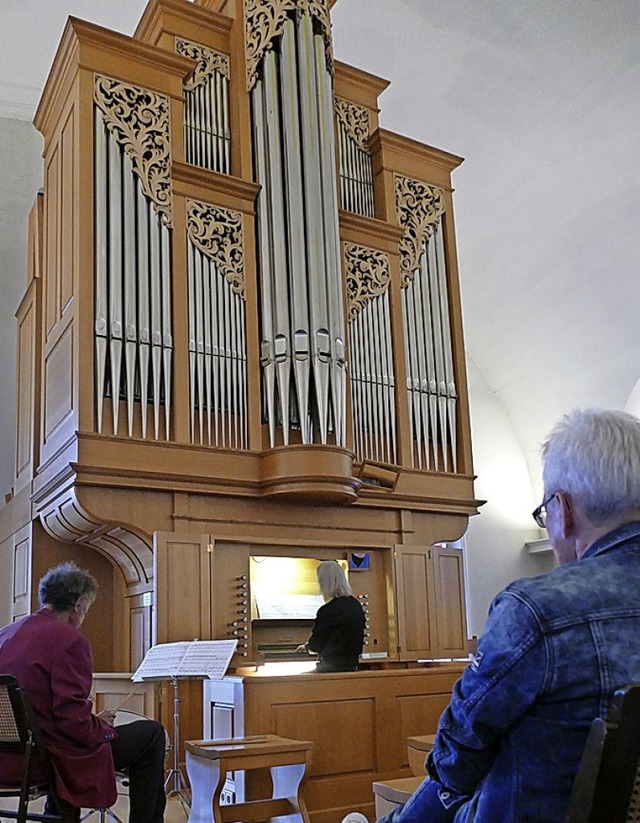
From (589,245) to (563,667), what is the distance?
9.91m

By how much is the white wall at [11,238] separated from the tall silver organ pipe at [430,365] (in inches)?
157

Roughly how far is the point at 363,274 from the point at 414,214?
3.28 ft

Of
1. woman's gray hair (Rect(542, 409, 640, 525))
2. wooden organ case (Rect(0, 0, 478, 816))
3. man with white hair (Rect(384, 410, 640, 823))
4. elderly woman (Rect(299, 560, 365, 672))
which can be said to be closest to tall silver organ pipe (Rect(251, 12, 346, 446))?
wooden organ case (Rect(0, 0, 478, 816))

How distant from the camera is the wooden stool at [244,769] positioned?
4555mm

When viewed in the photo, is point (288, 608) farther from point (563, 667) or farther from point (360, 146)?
point (563, 667)

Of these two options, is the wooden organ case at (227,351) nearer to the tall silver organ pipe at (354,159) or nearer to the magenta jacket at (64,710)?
the tall silver organ pipe at (354,159)

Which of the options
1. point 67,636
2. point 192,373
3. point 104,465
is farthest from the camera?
point 192,373

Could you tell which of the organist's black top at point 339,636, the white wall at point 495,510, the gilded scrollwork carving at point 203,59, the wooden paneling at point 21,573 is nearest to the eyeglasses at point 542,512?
the organist's black top at point 339,636

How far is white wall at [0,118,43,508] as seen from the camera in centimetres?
941

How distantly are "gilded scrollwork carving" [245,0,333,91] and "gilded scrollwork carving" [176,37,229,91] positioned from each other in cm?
24

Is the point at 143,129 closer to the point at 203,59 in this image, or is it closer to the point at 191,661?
the point at 203,59

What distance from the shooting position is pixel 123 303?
700cm

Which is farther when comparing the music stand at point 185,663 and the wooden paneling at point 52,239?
the wooden paneling at point 52,239

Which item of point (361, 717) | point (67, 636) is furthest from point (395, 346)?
point (67, 636)
